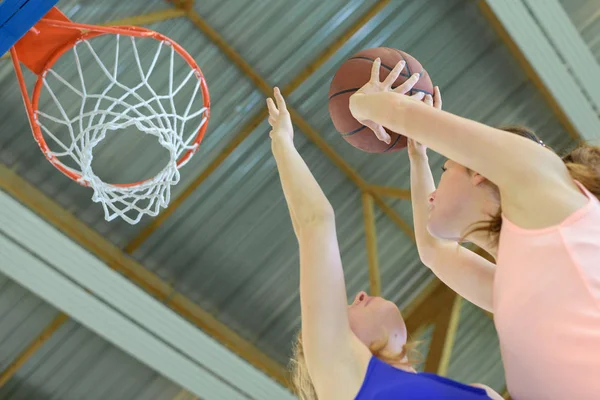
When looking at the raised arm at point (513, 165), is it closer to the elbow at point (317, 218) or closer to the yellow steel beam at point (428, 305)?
the elbow at point (317, 218)

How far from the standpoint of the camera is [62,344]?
600 centimetres

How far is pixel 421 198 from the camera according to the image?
2.85 m

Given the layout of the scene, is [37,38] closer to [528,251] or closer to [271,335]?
[528,251]

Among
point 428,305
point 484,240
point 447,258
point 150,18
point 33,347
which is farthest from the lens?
point 428,305

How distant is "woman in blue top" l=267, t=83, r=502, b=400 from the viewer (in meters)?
1.83

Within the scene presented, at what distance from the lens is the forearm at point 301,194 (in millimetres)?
2045

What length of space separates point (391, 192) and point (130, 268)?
8.83 ft

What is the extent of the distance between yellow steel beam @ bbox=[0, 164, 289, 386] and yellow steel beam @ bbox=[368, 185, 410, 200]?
2.07 meters

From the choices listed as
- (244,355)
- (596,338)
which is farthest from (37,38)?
(244,355)

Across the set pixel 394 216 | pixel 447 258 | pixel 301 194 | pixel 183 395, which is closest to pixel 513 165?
pixel 301 194

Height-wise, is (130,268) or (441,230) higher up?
(441,230)

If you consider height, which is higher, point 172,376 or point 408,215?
point 172,376

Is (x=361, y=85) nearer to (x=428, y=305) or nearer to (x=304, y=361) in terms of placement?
(x=304, y=361)

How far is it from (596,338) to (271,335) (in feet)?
18.1
